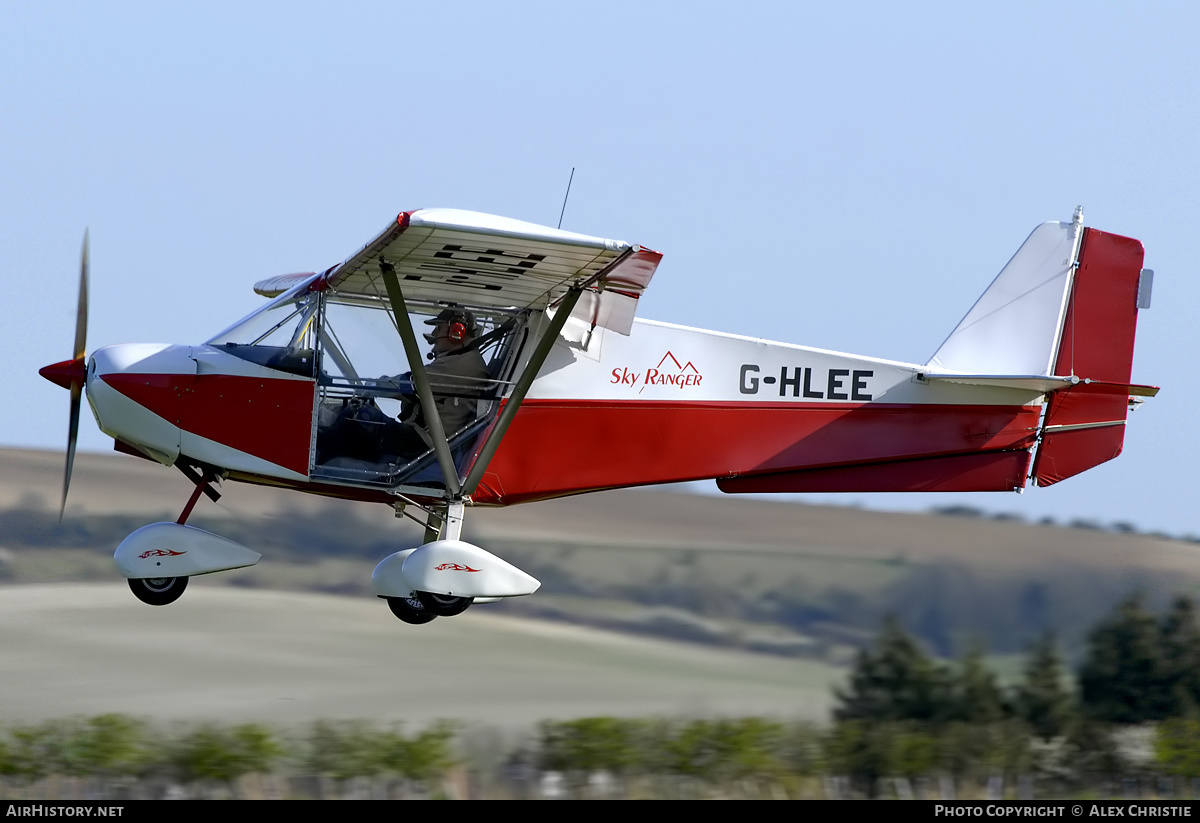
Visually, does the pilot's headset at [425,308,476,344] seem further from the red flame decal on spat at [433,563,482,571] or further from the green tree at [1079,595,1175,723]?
the green tree at [1079,595,1175,723]

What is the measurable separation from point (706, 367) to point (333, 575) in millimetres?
4032

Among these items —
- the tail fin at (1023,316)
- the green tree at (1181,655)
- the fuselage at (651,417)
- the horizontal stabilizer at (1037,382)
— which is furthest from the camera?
the green tree at (1181,655)

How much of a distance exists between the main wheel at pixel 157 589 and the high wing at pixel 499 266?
94.1 inches

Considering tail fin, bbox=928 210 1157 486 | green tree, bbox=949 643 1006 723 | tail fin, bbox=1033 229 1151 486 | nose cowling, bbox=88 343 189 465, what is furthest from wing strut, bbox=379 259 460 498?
tail fin, bbox=1033 229 1151 486

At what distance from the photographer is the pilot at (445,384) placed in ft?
34.0

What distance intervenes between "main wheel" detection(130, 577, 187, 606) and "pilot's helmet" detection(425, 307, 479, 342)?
251 centimetres

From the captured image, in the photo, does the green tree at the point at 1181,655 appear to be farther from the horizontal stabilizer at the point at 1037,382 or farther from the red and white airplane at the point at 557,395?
the horizontal stabilizer at the point at 1037,382

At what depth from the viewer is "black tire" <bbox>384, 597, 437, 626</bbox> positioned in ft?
36.5

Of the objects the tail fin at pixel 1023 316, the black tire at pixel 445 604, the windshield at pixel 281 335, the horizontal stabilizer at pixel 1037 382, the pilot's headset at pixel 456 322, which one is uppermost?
the tail fin at pixel 1023 316

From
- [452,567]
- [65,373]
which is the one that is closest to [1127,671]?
[452,567]

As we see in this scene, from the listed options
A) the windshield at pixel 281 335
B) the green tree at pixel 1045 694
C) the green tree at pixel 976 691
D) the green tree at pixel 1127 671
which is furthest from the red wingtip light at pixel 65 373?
the green tree at pixel 1127 671

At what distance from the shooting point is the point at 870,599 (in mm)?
11875
